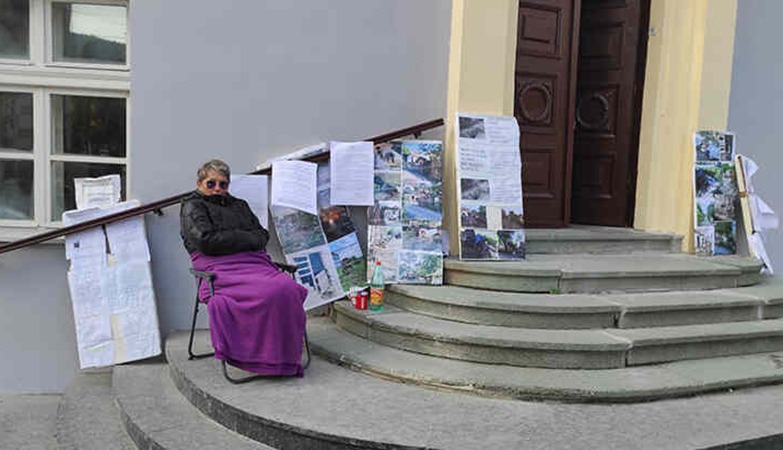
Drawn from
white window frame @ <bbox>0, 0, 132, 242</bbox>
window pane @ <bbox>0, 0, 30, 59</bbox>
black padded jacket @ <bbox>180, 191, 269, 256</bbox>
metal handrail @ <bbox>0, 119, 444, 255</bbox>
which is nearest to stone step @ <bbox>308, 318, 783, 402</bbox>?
black padded jacket @ <bbox>180, 191, 269, 256</bbox>

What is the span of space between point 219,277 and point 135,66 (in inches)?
67.1

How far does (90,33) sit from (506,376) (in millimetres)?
3619

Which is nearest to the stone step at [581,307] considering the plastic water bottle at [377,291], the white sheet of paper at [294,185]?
the plastic water bottle at [377,291]

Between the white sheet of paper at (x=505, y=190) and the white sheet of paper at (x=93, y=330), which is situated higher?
the white sheet of paper at (x=505, y=190)

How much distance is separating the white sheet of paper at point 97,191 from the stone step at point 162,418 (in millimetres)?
1145

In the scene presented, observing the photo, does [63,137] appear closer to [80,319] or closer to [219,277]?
[80,319]

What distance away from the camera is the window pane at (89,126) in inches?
176

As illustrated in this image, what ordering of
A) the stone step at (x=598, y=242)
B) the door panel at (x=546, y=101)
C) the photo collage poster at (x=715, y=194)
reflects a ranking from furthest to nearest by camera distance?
the door panel at (x=546, y=101), the photo collage poster at (x=715, y=194), the stone step at (x=598, y=242)

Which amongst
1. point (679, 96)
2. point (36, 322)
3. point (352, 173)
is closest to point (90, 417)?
point (36, 322)

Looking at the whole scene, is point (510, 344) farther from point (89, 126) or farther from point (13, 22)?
point (13, 22)

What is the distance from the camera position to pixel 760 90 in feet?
19.6

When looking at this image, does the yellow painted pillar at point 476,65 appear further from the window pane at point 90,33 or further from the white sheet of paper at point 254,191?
the window pane at point 90,33

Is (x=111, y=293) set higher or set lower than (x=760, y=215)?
lower

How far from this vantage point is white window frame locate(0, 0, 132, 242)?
4.35 meters
